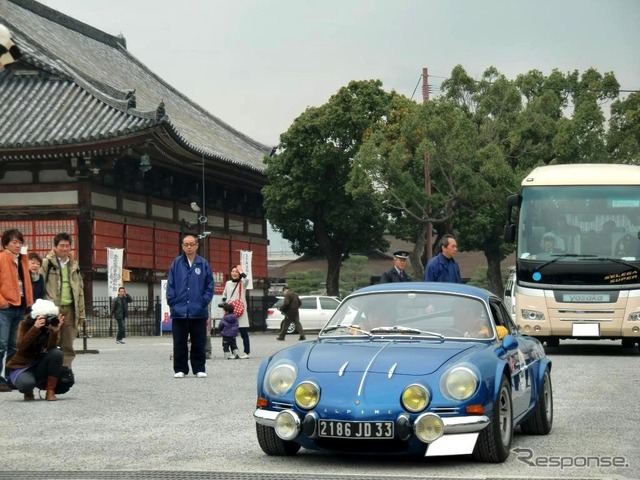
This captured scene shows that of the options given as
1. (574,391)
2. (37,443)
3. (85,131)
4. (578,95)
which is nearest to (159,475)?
(37,443)

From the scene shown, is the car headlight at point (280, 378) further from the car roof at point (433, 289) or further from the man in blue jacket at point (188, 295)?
the man in blue jacket at point (188, 295)

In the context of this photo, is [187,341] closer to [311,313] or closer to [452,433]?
[452,433]

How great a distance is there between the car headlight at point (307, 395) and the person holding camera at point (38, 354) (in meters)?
4.90

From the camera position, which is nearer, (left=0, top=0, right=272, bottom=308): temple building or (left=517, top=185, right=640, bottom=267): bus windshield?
(left=517, top=185, right=640, bottom=267): bus windshield

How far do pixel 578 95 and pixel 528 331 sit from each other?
48.1 meters

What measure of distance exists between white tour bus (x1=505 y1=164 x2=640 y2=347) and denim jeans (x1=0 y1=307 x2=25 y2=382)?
32.2ft

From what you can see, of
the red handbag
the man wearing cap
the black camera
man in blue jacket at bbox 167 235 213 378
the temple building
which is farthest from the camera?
the temple building

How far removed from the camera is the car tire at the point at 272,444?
8250 millimetres

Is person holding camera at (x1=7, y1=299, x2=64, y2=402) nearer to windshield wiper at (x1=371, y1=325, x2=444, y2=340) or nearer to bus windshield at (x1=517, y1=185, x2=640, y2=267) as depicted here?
windshield wiper at (x1=371, y1=325, x2=444, y2=340)

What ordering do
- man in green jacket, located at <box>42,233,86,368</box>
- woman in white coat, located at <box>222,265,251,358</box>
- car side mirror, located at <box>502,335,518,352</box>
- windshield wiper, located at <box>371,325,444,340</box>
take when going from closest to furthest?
car side mirror, located at <box>502,335,518,352</box>
windshield wiper, located at <box>371,325,444,340</box>
man in green jacket, located at <box>42,233,86,368</box>
woman in white coat, located at <box>222,265,251,358</box>

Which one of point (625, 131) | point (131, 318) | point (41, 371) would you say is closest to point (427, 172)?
point (131, 318)

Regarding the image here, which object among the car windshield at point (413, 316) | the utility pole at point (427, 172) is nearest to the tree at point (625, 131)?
the utility pole at point (427, 172)

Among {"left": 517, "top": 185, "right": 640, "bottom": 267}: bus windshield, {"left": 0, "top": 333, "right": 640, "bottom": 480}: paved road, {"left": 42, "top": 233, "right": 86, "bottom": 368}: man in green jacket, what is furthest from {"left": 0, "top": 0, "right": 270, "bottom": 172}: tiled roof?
{"left": 0, "top": 333, "right": 640, "bottom": 480}: paved road

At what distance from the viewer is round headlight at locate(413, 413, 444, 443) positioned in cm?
759
